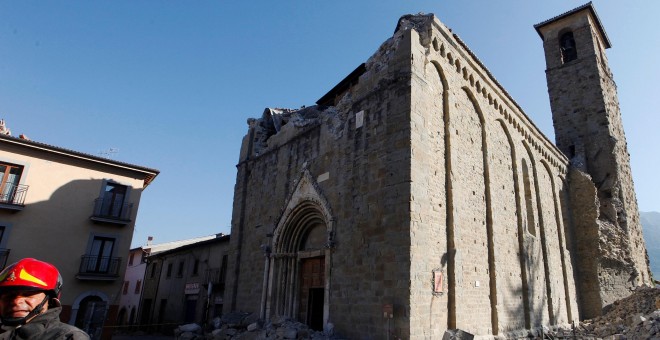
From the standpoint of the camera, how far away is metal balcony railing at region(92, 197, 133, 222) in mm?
17172

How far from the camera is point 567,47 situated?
1003 inches

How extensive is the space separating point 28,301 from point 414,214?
25.3 feet

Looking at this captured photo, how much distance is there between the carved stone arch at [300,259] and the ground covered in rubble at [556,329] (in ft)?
2.74

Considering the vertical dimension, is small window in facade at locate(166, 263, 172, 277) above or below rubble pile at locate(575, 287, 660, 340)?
above

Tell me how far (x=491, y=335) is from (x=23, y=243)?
16.8 meters

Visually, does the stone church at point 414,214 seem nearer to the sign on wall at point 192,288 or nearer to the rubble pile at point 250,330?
the rubble pile at point 250,330

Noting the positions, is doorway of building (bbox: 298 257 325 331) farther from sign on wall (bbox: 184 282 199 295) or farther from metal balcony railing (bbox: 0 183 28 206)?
metal balcony railing (bbox: 0 183 28 206)

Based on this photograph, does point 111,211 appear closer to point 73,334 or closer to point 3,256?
point 3,256

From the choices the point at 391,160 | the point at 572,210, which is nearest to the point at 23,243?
the point at 391,160

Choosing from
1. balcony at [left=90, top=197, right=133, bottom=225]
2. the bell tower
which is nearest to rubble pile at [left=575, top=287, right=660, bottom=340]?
the bell tower

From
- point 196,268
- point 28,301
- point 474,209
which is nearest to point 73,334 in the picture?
point 28,301

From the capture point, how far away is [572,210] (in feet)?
69.5

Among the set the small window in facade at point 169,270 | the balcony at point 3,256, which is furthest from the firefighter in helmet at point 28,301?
the small window in facade at point 169,270

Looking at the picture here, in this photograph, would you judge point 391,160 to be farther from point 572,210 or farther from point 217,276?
point 572,210
